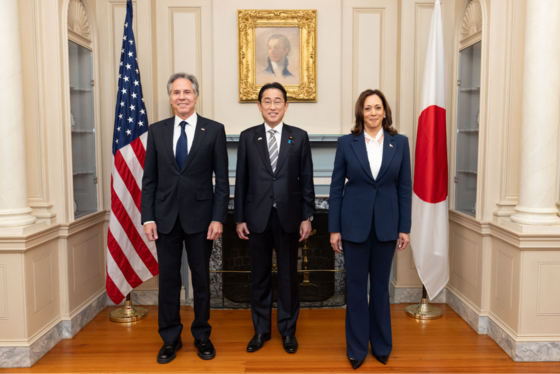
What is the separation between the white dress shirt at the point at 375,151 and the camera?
282 cm

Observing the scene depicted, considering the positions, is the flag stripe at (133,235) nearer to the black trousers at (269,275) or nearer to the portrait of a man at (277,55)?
the black trousers at (269,275)

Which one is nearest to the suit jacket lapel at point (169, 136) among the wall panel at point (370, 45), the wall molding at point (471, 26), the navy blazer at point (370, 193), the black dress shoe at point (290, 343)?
the navy blazer at point (370, 193)

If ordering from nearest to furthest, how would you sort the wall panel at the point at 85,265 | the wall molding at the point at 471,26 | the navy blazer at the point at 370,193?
the navy blazer at the point at 370,193
the wall panel at the point at 85,265
the wall molding at the point at 471,26

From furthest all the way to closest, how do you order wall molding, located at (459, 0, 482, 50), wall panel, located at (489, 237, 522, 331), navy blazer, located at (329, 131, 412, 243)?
1. wall molding, located at (459, 0, 482, 50)
2. wall panel, located at (489, 237, 522, 331)
3. navy blazer, located at (329, 131, 412, 243)

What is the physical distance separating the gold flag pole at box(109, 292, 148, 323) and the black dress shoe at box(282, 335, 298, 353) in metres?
1.40

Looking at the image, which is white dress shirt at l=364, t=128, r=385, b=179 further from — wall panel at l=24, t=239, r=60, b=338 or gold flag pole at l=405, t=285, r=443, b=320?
wall panel at l=24, t=239, r=60, b=338

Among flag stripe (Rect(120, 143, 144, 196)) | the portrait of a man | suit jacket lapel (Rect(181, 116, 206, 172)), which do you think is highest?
the portrait of a man

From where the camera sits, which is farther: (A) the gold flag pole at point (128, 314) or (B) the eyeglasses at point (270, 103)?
(A) the gold flag pole at point (128, 314)

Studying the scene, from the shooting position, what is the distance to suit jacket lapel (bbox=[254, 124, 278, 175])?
2959 millimetres

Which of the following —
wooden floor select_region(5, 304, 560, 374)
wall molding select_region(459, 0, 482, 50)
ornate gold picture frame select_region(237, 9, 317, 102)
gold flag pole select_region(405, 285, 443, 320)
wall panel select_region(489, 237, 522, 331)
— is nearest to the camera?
wooden floor select_region(5, 304, 560, 374)

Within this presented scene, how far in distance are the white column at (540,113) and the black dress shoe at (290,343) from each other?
5.74 ft

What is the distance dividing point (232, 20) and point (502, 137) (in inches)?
99.5

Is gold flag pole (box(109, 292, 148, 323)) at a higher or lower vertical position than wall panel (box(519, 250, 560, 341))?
lower

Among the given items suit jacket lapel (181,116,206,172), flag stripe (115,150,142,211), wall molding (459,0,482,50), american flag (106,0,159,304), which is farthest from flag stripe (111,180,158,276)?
wall molding (459,0,482,50)
